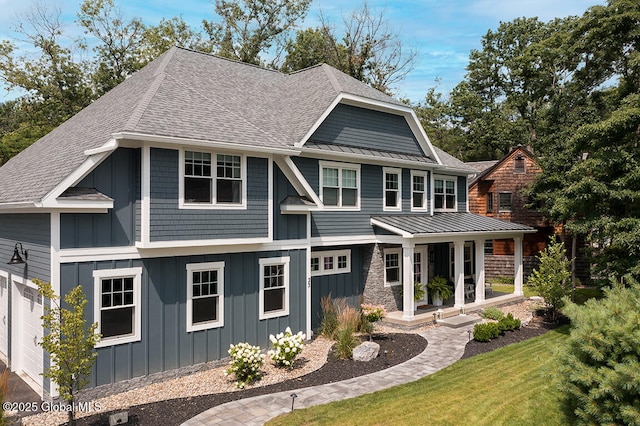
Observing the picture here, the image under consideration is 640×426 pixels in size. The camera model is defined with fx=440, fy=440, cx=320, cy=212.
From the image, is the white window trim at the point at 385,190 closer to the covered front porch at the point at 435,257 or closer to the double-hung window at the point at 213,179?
the covered front porch at the point at 435,257

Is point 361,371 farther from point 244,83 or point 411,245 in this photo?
point 244,83

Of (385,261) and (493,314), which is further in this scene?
(385,261)

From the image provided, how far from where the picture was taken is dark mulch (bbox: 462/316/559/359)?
512 inches

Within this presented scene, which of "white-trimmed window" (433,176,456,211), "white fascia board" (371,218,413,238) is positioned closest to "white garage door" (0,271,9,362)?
"white fascia board" (371,218,413,238)

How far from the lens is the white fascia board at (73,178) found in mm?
8883

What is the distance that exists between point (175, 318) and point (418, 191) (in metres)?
12.0

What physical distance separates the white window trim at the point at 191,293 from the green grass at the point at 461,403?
3.72m

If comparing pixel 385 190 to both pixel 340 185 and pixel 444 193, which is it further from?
pixel 444 193

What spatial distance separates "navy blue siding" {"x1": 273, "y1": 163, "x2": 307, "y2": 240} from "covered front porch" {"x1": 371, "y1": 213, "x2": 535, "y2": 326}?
4040mm

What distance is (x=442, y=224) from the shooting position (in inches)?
708

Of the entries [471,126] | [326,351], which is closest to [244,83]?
[326,351]

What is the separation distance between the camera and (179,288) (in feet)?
35.7

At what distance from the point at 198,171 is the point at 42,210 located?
11.3 ft

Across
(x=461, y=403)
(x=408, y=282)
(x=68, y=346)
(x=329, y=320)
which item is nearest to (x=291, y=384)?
(x=461, y=403)
